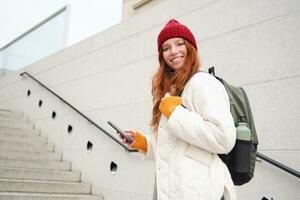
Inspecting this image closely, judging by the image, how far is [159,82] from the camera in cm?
125

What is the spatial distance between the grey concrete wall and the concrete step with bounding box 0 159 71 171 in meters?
0.14

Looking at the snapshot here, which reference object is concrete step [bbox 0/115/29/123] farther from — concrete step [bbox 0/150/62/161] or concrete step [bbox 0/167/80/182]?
concrete step [bbox 0/167/80/182]

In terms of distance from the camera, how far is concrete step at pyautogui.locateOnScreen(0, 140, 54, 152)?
3947 mm

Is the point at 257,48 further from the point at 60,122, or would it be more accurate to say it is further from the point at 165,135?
the point at 60,122

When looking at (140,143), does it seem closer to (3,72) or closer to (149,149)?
(149,149)

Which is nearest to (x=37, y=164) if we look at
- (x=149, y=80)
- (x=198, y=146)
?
(x=149, y=80)

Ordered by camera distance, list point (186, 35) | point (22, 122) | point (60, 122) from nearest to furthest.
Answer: point (186, 35), point (60, 122), point (22, 122)

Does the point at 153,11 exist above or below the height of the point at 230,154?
above

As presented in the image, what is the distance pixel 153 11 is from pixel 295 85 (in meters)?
1.84

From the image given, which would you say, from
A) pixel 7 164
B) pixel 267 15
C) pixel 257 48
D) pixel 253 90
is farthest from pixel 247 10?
pixel 7 164

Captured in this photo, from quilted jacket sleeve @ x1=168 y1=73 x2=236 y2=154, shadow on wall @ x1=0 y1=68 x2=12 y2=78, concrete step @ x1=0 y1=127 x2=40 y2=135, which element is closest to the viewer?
quilted jacket sleeve @ x1=168 y1=73 x2=236 y2=154

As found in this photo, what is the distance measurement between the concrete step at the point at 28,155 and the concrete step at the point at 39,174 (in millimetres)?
358

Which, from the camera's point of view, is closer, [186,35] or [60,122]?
[186,35]

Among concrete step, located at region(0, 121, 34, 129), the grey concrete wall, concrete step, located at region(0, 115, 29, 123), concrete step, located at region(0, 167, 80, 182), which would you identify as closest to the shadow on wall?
the grey concrete wall
